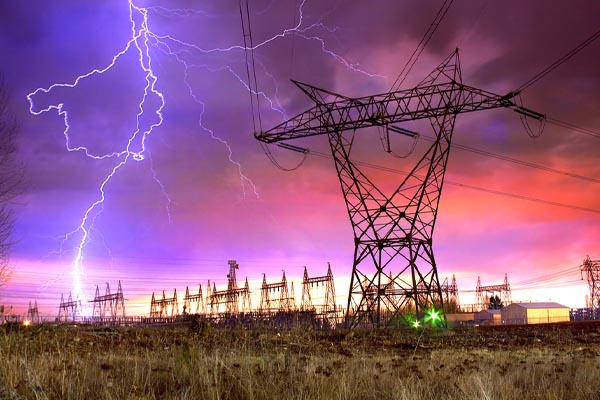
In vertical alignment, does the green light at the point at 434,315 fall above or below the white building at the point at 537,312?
above

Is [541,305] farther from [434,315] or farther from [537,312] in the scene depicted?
[434,315]

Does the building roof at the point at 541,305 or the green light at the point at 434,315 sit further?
the building roof at the point at 541,305

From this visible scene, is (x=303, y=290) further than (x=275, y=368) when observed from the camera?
Yes

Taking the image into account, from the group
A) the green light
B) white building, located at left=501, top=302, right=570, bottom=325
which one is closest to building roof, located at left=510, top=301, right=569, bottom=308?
white building, located at left=501, top=302, right=570, bottom=325

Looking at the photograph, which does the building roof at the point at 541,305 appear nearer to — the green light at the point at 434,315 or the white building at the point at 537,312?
the white building at the point at 537,312

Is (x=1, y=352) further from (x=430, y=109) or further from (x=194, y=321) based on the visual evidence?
(x=430, y=109)

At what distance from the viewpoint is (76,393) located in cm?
609

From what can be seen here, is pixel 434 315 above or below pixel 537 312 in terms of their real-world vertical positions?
above

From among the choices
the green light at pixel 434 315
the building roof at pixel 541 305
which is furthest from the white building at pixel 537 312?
the green light at pixel 434 315

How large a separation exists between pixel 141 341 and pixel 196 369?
798cm

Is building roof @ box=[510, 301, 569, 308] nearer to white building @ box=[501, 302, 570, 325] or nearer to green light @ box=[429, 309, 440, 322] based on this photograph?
white building @ box=[501, 302, 570, 325]

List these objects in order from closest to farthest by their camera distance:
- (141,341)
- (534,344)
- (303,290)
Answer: (141,341) → (534,344) → (303,290)

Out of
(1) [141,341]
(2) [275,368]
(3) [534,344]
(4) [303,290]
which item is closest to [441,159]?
(3) [534,344]

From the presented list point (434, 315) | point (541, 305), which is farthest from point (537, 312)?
point (434, 315)
